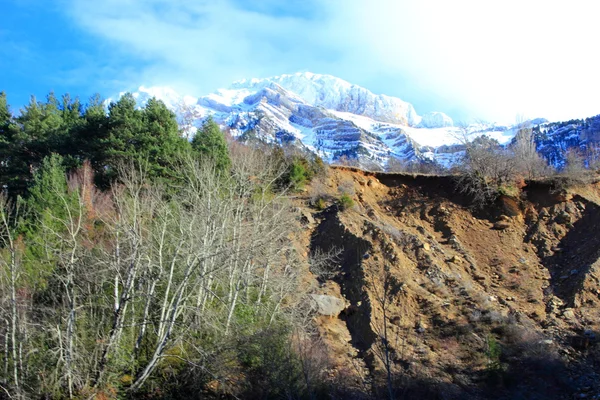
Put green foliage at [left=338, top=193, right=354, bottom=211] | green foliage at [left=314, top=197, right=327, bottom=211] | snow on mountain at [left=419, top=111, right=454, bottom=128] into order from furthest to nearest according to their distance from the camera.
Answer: snow on mountain at [left=419, top=111, right=454, bottom=128]
green foliage at [left=314, top=197, right=327, bottom=211]
green foliage at [left=338, top=193, right=354, bottom=211]

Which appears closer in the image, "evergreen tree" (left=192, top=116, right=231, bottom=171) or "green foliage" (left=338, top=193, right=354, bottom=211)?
"green foliage" (left=338, top=193, right=354, bottom=211)

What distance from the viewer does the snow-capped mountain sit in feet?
372

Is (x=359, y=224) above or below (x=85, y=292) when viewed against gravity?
above

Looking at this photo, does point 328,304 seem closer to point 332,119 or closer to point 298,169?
point 298,169

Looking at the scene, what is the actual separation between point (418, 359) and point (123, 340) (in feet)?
26.4

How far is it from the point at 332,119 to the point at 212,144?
371ft

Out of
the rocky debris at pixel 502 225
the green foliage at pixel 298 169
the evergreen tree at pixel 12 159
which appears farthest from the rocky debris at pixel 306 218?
the evergreen tree at pixel 12 159

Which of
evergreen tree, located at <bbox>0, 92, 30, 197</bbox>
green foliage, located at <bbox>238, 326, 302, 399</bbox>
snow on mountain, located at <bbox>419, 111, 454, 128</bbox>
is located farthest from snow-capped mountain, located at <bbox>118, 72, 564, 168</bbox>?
green foliage, located at <bbox>238, 326, 302, 399</bbox>

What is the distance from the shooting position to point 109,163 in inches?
875

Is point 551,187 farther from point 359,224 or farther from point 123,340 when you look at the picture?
point 123,340

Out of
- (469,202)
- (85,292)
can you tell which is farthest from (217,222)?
(469,202)

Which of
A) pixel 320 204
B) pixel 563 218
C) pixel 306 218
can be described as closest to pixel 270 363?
pixel 306 218

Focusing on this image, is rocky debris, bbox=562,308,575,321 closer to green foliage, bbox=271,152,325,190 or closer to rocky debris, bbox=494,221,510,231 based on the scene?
rocky debris, bbox=494,221,510,231

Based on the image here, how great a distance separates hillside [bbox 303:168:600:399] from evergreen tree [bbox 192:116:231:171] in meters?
4.82
